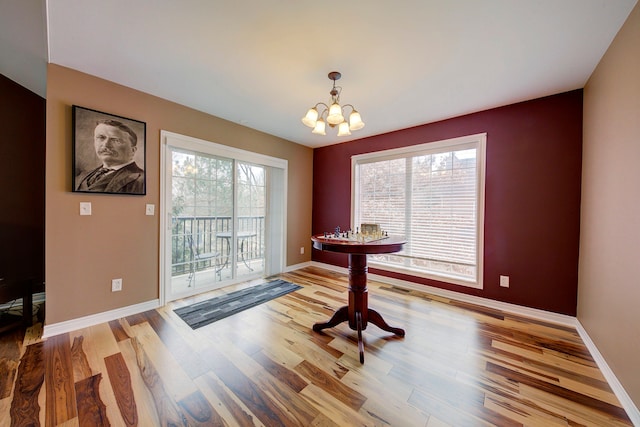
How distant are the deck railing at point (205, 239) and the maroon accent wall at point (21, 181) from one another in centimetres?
119

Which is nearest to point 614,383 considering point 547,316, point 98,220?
point 547,316

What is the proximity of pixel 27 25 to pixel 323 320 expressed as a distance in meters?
3.30

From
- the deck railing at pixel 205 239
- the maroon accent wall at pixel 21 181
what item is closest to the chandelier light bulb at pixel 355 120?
the deck railing at pixel 205 239

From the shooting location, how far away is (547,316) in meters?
2.41

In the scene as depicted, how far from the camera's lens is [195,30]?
5.34 ft

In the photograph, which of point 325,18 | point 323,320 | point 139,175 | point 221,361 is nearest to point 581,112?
point 325,18

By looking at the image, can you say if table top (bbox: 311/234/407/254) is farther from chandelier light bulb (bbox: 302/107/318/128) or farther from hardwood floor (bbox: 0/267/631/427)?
chandelier light bulb (bbox: 302/107/318/128)

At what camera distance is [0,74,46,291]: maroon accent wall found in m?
2.36

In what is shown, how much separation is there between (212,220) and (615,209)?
3.90 m

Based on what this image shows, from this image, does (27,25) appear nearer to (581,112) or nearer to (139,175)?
(139,175)

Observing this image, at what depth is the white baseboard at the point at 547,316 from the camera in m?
1.35

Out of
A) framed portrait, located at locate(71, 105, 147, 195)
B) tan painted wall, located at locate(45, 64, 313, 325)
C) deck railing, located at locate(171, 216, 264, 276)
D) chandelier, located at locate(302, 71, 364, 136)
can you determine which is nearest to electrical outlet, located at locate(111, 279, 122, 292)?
tan painted wall, located at locate(45, 64, 313, 325)

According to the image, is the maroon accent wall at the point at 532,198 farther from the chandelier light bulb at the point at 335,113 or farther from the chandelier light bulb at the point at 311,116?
the chandelier light bulb at the point at 311,116

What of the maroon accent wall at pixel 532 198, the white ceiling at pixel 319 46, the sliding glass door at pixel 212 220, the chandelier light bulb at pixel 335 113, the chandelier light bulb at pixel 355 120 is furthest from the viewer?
the sliding glass door at pixel 212 220
